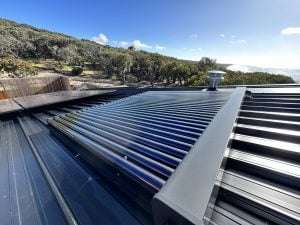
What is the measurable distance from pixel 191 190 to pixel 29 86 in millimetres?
15456

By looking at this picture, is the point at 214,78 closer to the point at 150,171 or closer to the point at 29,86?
the point at 150,171

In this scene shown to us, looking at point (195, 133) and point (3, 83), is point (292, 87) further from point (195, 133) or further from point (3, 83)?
point (3, 83)

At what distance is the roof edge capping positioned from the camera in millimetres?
1521

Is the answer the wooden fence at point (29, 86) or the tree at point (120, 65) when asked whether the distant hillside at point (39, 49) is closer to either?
the tree at point (120, 65)

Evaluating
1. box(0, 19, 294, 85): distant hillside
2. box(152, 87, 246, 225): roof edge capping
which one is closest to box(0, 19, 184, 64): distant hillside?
box(0, 19, 294, 85): distant hillside

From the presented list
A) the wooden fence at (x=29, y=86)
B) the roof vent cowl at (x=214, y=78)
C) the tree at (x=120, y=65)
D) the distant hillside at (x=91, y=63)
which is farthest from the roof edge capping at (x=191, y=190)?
the tree at (x=120, y=65)

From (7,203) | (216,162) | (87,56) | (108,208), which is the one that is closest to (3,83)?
(7,203)

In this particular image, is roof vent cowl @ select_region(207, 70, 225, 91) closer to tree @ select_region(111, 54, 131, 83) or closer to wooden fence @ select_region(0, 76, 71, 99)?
wooden fence @ select_region(0, 76, 71, 99)

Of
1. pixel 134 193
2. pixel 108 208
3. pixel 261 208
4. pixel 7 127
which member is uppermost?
pixel 261 208

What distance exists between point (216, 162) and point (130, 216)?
3.80 ft

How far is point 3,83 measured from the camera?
12.6 meters

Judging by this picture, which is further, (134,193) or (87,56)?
(87,56)

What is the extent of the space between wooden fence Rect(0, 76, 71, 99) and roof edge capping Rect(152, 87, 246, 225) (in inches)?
543

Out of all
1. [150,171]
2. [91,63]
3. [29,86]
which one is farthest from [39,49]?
[150,171]
